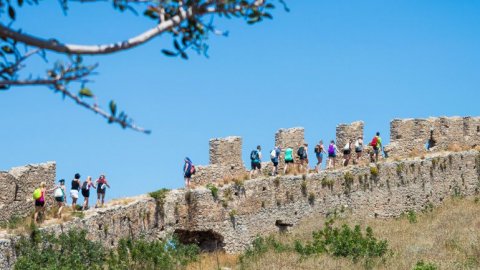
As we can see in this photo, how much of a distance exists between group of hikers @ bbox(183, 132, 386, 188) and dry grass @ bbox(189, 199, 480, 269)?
6.20 ft

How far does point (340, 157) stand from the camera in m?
33.1

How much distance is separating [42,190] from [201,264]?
4.56 metres

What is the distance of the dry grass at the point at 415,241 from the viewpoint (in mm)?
24391

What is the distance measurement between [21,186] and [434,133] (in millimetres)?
17661

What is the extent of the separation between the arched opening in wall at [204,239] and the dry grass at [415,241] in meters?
0.91

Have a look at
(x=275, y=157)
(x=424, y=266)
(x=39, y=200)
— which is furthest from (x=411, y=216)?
(x=39, y=200)

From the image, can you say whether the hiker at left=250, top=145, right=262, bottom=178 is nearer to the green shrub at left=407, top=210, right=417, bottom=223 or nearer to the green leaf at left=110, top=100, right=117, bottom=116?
the green shrub at left=407, top=210, right=417, bottom=223

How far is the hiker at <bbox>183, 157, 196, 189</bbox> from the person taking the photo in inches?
1083

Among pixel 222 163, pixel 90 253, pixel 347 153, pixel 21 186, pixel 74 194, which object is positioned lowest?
pixel 90 253

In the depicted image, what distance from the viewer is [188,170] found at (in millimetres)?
27500

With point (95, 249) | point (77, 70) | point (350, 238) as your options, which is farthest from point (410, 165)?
point (77, 70)

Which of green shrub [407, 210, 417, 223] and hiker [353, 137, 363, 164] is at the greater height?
hiker [353, 137, 363, 164]

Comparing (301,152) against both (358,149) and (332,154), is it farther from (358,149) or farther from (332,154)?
(358,149)

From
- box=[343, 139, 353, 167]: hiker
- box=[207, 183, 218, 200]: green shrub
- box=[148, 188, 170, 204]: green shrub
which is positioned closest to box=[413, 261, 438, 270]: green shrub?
box=[207, 183, 218, 200]: green shrub
